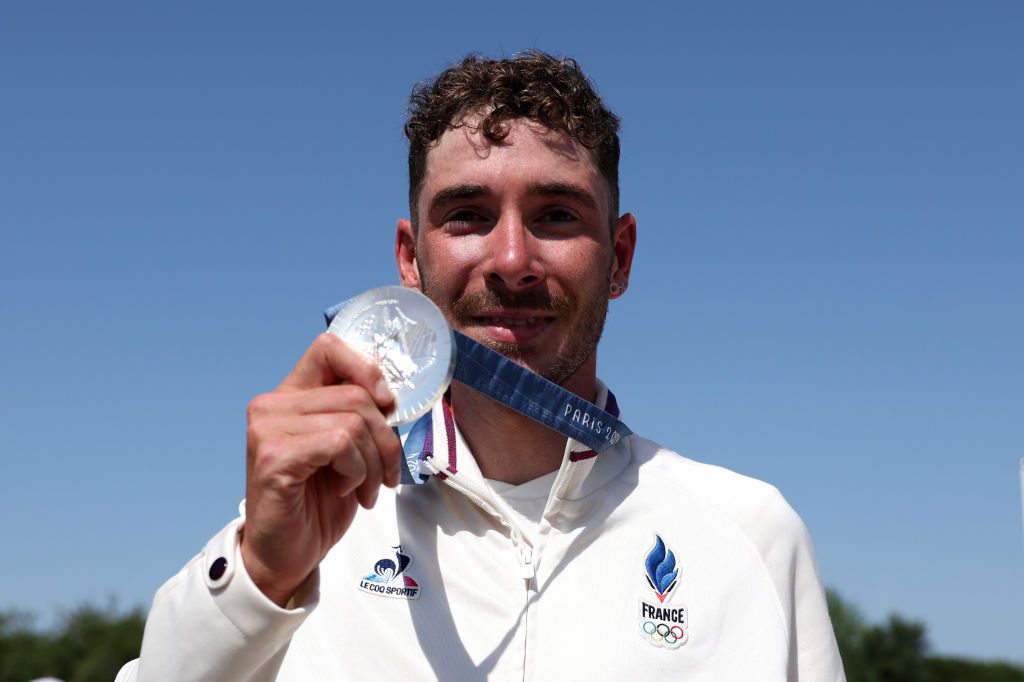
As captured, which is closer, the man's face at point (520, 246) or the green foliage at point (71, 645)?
the man's face at point (520, 246)

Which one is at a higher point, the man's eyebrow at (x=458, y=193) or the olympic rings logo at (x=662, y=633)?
the man's eyebrow at (x=458, y=193)

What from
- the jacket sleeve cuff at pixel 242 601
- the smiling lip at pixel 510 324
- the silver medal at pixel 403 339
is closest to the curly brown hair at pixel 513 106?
the smiling lip at pixel 510 324

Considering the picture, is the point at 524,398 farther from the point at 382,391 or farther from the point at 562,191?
the point at 382,391

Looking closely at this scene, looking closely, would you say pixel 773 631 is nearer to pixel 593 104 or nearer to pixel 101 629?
pixel 593 104

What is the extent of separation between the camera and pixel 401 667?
4.24 m

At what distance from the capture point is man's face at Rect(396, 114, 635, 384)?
4668mm

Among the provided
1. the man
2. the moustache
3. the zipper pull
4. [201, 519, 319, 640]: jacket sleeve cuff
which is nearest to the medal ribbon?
the man

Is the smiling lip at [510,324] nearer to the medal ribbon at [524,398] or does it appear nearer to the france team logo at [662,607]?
the medal ribbon at [524,398]

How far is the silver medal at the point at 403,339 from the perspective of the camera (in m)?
3.46

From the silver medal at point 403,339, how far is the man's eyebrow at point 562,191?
53.0 inches

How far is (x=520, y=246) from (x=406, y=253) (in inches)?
45.0

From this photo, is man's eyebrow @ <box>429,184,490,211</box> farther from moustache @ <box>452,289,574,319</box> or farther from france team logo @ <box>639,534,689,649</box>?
france team logo @ <box>639,534,689,649</box>

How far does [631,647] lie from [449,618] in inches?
31.0

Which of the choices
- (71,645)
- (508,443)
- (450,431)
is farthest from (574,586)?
(71,645)
